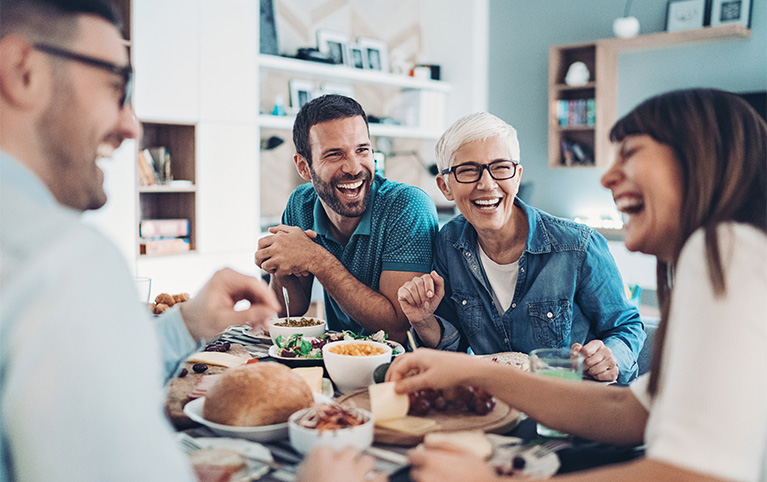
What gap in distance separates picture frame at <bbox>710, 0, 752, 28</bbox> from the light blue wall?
0.08 m

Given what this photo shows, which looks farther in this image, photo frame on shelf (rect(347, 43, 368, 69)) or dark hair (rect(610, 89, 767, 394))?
photo frame on shelf (rect(347, 43, 368, 69))

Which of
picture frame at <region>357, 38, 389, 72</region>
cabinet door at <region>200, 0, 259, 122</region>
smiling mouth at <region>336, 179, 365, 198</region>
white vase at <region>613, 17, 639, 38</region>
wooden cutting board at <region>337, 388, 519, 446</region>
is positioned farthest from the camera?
picture frame at <region>357, 38, 389, 72</region>

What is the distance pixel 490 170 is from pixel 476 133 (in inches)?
4.6

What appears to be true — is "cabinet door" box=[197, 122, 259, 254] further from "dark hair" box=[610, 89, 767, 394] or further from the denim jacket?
"dark hair" box=[610, 89, 767, 394]

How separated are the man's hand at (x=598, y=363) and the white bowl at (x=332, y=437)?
0.62m

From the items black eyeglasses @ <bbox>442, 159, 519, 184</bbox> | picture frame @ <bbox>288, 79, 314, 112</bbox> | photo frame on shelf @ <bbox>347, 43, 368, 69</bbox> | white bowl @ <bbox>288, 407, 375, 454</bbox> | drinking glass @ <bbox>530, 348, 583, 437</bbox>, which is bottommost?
white bowl @ <bbox>288, 407, 375, 454</bbox>

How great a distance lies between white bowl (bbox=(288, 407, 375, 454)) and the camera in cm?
100

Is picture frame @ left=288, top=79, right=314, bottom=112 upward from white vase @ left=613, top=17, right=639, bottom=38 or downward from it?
downward

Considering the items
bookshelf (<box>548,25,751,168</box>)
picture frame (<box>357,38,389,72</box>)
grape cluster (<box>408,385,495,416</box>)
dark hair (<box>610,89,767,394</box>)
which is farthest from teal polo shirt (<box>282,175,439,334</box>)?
picture frame (<box>357,38,389,72</box>)

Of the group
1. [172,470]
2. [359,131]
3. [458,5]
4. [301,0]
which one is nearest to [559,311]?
[359,131]

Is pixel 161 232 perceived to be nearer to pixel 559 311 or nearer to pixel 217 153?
pixel 217 153

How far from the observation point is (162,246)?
4348mm

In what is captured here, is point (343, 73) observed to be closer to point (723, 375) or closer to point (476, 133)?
point (476, 133)

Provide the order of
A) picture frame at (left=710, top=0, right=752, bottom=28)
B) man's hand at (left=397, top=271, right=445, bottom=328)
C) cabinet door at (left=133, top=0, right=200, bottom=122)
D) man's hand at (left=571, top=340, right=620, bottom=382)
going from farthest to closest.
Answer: picture frame at (left=710, top=0, right=752, bottom=28) → cabinet door at (left=133, top=0, right=200, bottom=122) → man's hand at (left=397, top=271, right=445, bottom=328) → man's hand at (left=571, top=340, right=620, bottom=382)
